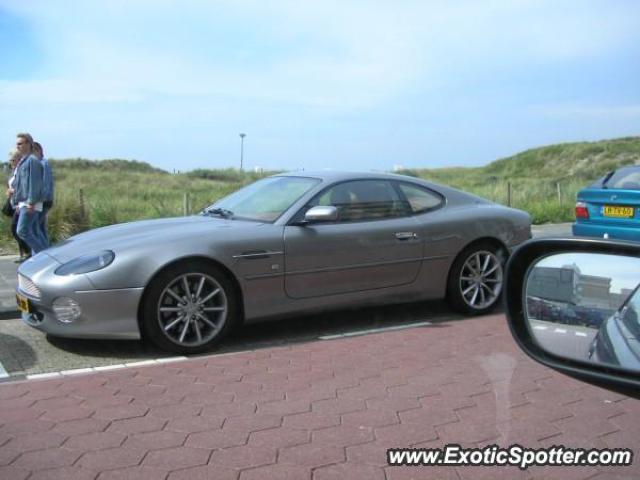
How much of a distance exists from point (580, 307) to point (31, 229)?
7.45 m

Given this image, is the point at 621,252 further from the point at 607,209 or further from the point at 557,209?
the point at 557,209

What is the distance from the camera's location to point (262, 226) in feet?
16.9

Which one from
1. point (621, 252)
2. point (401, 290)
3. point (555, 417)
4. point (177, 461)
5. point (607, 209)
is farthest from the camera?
point (607, 209)

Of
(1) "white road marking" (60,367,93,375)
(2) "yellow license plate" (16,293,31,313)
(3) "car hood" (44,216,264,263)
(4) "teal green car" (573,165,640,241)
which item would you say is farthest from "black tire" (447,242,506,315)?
(2) "yellow license plate" (16,293,31,313)

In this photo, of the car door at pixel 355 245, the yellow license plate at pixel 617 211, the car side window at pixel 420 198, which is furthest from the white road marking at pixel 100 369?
the yellow license plate at pixel 617 211

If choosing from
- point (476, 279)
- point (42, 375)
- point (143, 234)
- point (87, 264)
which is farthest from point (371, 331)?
point (42, 375)

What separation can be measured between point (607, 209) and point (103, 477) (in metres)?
6.49

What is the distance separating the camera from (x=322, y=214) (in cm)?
505

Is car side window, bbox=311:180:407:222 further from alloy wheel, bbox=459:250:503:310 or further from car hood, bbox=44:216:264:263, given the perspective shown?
alloy wheel, bbox=459:250:503:310

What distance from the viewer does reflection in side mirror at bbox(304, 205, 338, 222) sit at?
506 centimetres

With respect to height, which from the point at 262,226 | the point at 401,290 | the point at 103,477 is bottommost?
the point at 103,477

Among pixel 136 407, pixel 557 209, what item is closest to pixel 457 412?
pixel 136 407

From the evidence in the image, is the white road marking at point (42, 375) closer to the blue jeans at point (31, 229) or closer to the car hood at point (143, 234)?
the car hood at point (143, 234)

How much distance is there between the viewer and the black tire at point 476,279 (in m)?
5.87
